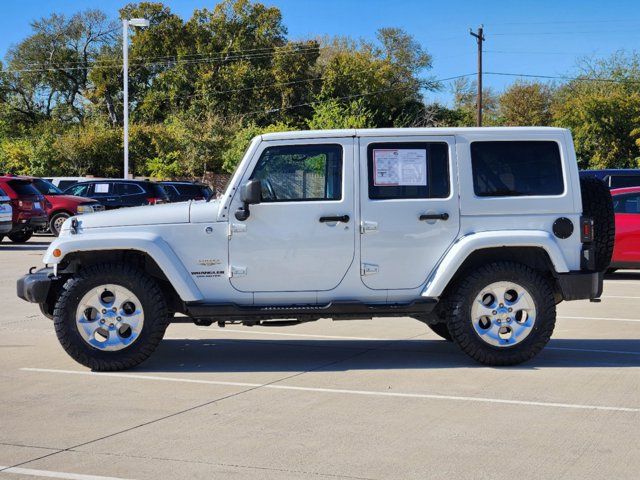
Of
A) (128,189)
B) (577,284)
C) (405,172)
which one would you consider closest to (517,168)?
(405,172)

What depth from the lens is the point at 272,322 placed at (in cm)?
844

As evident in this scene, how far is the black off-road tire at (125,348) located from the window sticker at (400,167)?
2.19 m

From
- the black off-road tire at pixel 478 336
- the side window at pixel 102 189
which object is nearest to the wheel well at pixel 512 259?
the black off-road tire at pixel 478 336

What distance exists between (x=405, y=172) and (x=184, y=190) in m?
22.3

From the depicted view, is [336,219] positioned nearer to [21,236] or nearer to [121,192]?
[21,236]

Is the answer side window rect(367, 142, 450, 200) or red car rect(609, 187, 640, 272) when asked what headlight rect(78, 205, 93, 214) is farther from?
side window rect(367, 142, 450, 200)

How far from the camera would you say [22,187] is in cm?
2420

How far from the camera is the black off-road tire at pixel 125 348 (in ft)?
26.8

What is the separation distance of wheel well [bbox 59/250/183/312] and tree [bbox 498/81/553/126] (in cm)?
5882

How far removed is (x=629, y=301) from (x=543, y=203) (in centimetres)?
569

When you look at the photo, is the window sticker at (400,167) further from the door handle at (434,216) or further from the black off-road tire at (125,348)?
the black off-road tire at (125,348)

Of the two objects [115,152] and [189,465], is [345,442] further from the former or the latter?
[115,152]

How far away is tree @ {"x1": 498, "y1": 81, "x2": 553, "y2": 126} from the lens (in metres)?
65.6

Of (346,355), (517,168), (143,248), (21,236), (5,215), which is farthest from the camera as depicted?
(21,236)
